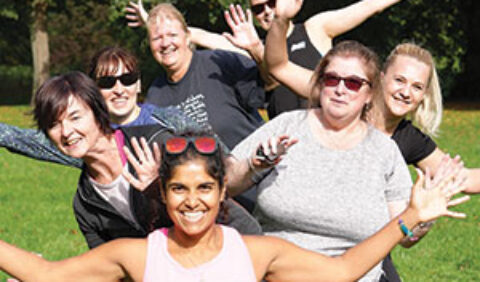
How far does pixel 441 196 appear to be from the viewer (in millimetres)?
3432

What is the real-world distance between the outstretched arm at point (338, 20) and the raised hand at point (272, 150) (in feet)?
6.78

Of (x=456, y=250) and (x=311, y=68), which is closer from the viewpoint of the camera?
(x=311, y=68)

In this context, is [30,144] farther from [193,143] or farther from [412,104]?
[412,104]

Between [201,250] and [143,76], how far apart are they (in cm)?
3707

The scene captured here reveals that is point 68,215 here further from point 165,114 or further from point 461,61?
point 461,61

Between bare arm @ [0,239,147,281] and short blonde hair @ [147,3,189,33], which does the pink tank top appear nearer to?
bare arm @ [0,239,147,281]

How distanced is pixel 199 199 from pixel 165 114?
1.34m

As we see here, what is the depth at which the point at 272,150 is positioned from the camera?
372cm

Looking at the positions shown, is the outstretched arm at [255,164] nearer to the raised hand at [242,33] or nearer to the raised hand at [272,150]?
the raised hand at [272,150]

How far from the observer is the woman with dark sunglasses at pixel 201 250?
3.34m

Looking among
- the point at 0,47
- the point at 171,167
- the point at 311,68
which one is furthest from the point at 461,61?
the point at 0,47

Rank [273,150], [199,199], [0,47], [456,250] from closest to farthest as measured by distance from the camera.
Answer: [199,199] → [273,150] → [456,250] → [0,47]

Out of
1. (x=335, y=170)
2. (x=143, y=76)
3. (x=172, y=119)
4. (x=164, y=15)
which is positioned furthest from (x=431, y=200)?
(x=143, y=76)

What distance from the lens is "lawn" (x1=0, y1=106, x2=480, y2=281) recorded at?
7746mm
